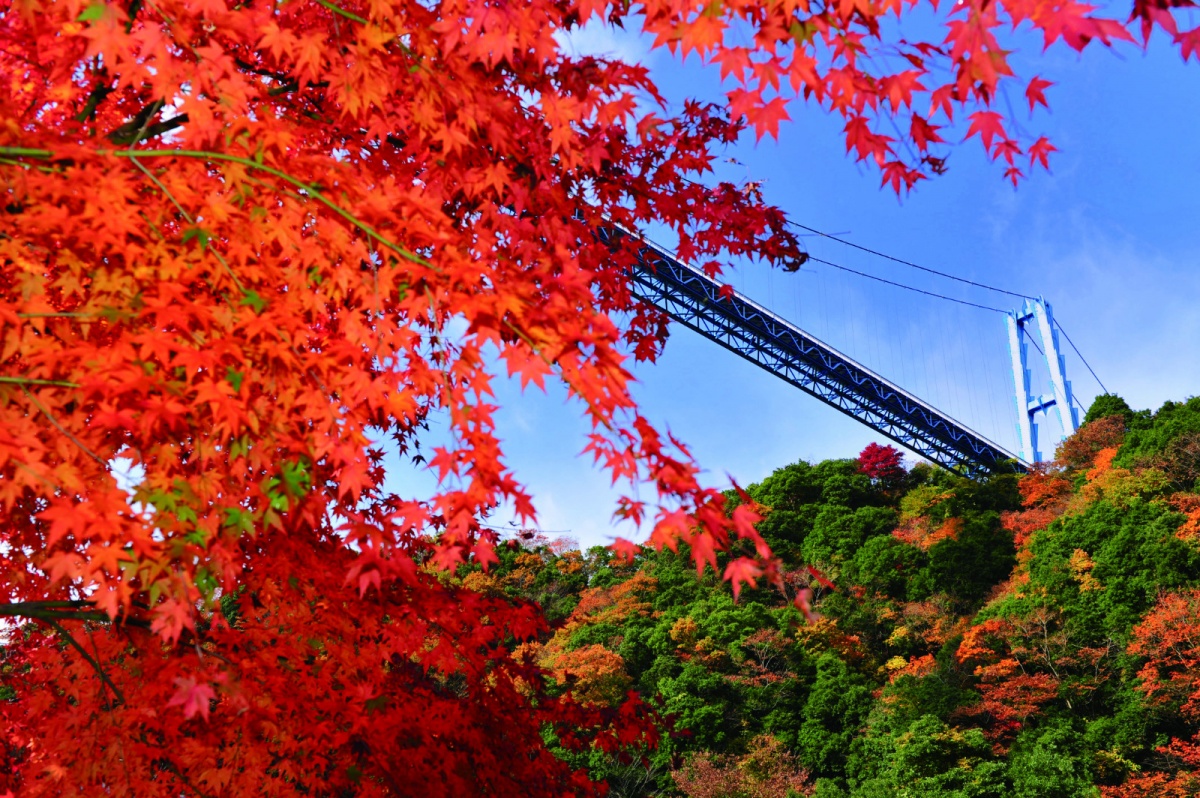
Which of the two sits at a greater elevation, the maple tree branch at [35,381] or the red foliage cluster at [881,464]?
the red foliage cluster at [881,464]

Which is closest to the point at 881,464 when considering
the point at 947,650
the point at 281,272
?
the point at 947,650

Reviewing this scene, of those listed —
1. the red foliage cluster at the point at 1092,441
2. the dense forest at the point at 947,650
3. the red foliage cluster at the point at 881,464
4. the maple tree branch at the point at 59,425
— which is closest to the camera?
the maple tree branch at the point at 59,425

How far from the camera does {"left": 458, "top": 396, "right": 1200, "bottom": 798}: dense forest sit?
11.3 metres

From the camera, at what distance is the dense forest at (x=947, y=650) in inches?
445

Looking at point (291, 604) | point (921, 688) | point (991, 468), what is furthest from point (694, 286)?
point (291, 604)

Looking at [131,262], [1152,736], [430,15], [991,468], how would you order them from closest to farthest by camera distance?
1. [131,262]
2. [430,15]
3. [1152,736]
4. [991,468]

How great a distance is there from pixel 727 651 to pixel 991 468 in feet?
64.9

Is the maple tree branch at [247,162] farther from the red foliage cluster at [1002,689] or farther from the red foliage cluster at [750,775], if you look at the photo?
the red foliage cluster at [1002,689]

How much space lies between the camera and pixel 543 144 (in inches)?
113

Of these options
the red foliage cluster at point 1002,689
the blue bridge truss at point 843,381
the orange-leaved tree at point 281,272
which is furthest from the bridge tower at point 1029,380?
the orange-leaved tree at point 281,272

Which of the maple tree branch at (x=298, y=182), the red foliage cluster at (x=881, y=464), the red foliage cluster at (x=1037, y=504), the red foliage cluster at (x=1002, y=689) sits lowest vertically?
the red foliage cluster at (x=1002, y=689)

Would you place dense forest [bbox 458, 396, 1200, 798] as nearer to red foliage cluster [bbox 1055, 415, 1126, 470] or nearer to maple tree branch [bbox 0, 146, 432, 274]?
red foliage cluster [bbox 1055, 415, 1126, 470]

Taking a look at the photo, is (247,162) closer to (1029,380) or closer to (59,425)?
(59,425)

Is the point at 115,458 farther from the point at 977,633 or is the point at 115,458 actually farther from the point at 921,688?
the point at 977,633
